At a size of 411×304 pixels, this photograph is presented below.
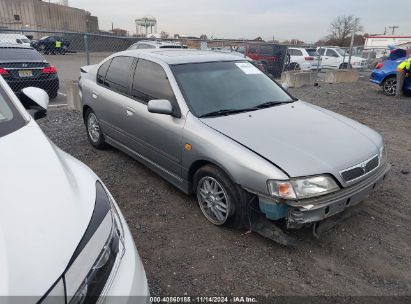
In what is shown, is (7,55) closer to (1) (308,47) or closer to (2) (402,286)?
(2) (402,286)

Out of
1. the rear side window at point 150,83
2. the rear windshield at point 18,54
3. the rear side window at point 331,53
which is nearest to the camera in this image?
the rear side window at point 150,83

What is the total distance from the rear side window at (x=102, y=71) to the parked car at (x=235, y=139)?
156mm

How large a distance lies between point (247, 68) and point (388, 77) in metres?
8.83

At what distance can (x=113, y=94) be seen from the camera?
454 cm

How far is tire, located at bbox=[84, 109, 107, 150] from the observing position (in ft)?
16.8

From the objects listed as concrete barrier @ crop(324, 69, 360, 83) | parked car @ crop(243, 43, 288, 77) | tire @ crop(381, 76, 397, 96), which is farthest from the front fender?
parked car @ crop(243, 43, 288, 77)

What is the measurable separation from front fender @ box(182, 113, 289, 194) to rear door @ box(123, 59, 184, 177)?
0.51 feet

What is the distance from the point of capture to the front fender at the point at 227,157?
2680 millimetres

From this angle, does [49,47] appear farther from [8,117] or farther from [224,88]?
[8,117]

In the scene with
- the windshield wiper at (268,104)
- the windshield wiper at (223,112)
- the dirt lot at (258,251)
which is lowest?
the dirt lot at (258,251)

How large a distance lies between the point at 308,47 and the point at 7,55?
53.0ft

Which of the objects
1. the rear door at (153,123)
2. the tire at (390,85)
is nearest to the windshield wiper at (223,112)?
the rear door at (153,123)

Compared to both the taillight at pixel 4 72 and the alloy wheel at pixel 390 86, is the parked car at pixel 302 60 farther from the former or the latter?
the taillight at pixel 4 72

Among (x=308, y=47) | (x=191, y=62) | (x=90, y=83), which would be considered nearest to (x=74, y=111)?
(x=90, y=83)
